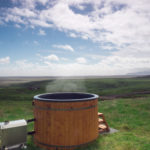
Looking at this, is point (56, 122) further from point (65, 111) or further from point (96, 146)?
point (96, 146)

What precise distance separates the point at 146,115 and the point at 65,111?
326 inches

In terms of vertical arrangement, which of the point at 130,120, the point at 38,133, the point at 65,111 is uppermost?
the point at 65,111

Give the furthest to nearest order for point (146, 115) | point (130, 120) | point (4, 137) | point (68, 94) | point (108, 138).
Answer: point (146, 115), point (130, 120), point (68, 94), point (108, 138), point (4, 137)

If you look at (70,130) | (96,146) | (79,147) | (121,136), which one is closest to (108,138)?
(121,136)

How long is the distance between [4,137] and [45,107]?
1.86 m

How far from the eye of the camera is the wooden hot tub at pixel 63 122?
631cm

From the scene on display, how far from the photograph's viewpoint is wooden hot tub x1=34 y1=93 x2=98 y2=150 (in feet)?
20.7

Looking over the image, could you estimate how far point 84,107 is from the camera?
657 cm

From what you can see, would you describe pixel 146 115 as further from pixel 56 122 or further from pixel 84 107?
pixel 56 122

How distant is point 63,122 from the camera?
20.7 ft

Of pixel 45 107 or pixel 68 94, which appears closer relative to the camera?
pixel 45 107

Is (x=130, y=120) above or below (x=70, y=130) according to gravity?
below

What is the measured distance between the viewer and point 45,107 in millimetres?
6445

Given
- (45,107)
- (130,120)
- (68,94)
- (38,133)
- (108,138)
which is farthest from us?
(130,120)
